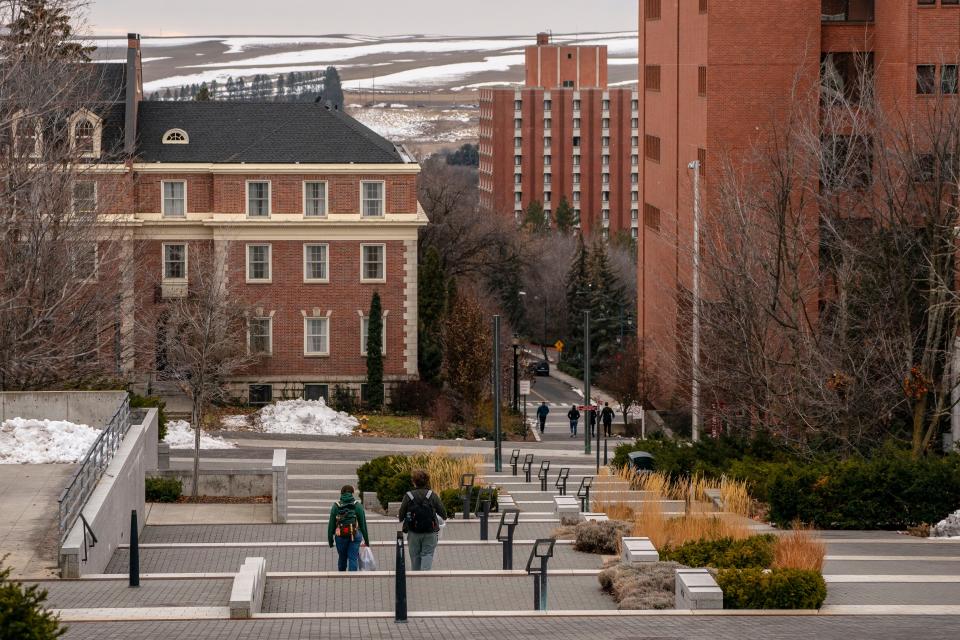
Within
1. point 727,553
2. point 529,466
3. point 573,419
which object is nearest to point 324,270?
point 573,419

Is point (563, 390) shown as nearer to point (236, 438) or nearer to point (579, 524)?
point (236, 438)

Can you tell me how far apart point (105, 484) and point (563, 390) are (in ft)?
230

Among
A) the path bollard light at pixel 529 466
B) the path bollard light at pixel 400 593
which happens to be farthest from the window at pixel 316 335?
the path bollard light at pixel 400 593

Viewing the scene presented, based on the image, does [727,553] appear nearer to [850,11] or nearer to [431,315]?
[850,11]

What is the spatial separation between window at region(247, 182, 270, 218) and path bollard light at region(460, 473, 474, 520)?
35.0 m

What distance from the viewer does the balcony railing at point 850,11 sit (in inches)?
2309

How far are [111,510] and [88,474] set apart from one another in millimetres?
607

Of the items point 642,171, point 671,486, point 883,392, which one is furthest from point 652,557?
point 642,171

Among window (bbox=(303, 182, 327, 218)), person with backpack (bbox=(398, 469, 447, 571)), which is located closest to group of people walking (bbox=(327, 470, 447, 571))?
person with backpack (bbox=(398, 469, 447, 571))

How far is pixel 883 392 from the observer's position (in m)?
33.2

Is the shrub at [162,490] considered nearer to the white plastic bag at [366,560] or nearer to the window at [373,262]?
the white plastic bag at [366,560]

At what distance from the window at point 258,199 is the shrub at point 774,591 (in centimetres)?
4978

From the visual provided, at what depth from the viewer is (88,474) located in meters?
22.2

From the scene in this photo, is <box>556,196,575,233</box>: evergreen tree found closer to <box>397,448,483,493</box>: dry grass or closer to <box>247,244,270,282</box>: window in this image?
<box>247,244,270,282</box>: window
